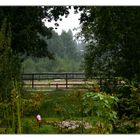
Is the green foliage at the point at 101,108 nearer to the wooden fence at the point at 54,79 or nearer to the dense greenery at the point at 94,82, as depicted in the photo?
the dense greenery at the point at 94,82

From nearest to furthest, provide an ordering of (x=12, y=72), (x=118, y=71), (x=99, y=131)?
(x=99, y=131) → (x=12, y=72) → (x=118, y=71)

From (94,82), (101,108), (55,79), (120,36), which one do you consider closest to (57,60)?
(55,79)

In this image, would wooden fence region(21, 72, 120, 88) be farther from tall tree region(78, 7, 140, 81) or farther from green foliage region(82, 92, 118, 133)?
green foliage region(82, 92, 118, 133)

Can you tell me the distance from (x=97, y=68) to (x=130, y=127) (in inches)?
165

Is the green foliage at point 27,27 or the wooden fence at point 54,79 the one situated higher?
the green foliage at point 27,27

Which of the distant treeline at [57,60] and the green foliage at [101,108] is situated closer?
the green foliage at [101,108]

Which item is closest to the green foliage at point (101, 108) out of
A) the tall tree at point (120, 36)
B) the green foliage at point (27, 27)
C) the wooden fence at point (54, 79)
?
the tall tree at point (120, 36)

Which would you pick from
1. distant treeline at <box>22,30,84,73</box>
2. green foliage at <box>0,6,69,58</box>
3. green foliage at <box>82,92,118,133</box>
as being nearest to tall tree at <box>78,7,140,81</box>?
green foliage at <box>82,92,118,133</box>

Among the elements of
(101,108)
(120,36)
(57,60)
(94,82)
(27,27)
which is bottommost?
(101,108)

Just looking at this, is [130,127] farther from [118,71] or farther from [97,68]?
[97,68]

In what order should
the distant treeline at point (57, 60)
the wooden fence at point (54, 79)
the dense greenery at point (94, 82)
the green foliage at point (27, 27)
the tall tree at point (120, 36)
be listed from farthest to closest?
the wooden fence at point (54, 79) < the distant treeline at point (57, 60) < the green foliage at point (27, 27) < the tall tree at point (120, 36) < the dense greenery at point (94, 82)

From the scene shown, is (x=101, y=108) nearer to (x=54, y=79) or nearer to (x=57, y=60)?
(x=57, y=60)
